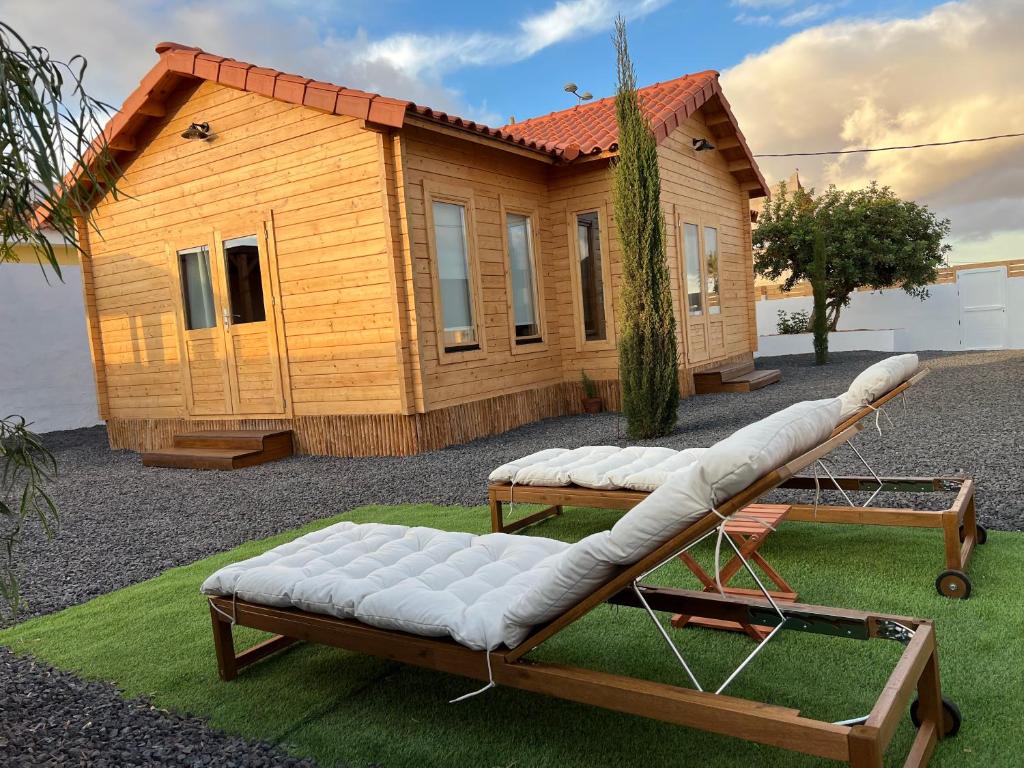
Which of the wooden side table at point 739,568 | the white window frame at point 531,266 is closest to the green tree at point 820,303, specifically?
the white window frame at point 531,266

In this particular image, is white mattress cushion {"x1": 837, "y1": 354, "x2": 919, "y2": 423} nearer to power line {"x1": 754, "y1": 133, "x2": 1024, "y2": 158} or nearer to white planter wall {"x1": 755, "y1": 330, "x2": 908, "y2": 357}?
white planter wall {"x1": 755, "y1": 330, "x2": 908, "y2": 357}

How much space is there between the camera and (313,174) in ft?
25.9

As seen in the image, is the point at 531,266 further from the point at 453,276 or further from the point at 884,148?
the point at 884,148

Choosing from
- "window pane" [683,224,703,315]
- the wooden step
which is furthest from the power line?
the wooden step

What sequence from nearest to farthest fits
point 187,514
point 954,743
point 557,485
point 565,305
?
point 954,743, point 557,485, point 187,514, point 565,305

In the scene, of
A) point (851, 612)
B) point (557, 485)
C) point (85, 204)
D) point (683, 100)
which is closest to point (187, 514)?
point (557, 485)

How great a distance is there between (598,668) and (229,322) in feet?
24.8

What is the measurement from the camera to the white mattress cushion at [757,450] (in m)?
1.78

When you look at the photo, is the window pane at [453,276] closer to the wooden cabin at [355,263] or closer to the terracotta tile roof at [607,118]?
the wooden cabin at [355,263]

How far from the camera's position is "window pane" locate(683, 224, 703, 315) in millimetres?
10750

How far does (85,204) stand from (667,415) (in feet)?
20.9

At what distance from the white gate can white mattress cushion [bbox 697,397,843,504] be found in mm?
18568

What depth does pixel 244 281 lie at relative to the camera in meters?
8.79

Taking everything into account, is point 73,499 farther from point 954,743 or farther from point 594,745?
point 954,743
